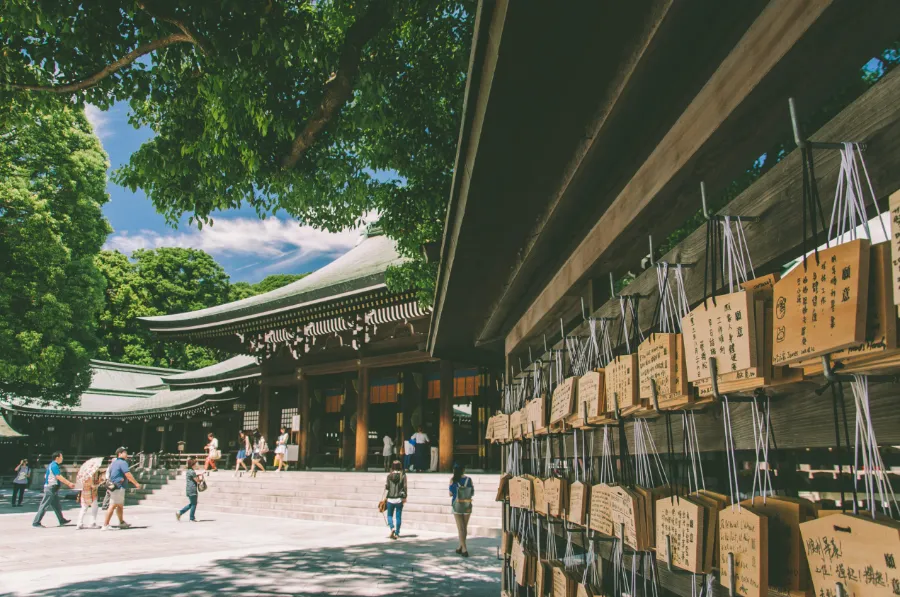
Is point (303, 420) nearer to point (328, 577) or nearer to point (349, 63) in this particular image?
point (328, 577)

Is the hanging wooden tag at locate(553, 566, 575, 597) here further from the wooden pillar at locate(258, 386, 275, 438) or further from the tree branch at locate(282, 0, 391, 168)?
the wooden pillar at locate(258, 386, 275, 438)

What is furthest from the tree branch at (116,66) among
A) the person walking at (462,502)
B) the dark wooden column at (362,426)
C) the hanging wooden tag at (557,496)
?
the dark wooden column at (362,426)

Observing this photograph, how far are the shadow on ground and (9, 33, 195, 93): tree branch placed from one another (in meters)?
5.16

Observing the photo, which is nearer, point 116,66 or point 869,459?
point 869,459

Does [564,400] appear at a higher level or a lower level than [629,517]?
higher

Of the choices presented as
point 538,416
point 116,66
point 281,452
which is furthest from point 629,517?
point 281,452

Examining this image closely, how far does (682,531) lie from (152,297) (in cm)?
4735

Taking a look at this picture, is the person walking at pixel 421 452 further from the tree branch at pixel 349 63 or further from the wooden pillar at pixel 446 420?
the tree branch at pixel 349 63

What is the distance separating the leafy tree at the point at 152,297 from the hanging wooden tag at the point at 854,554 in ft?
148

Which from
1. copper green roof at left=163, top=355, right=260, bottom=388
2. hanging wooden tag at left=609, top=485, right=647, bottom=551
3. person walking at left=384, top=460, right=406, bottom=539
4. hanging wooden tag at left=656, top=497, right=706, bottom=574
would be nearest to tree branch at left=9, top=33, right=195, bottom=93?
hanging wooden tag at left=609, top=485, right=647, bottom=551

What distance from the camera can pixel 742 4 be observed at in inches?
76.3

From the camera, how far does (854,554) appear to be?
1.14 meters

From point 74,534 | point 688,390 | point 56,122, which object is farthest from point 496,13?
point 56,122

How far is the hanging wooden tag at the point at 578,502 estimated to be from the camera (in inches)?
111
